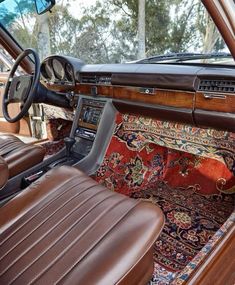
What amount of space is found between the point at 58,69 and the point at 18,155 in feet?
2.65

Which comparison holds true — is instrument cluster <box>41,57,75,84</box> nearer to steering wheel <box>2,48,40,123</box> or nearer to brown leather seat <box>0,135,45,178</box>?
steering wheel <box>2,48,40,123</box>

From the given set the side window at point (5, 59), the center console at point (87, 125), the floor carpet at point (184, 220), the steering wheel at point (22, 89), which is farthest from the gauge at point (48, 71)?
the floor carpet at point (184, 220)

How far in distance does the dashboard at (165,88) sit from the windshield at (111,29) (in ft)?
0.87

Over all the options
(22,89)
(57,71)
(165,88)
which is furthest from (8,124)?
(165,88)

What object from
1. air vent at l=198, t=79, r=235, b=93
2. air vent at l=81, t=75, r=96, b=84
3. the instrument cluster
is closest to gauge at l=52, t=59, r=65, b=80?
the instrument cluster

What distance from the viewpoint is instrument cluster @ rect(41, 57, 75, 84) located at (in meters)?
2.13

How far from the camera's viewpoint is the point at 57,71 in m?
2.29

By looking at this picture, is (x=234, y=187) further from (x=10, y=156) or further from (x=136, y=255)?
(x=10, y=156)

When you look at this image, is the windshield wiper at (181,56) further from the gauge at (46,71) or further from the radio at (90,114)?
the gauge at (46,71)

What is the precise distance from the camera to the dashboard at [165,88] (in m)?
1.30

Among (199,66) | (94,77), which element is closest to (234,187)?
(199,66)

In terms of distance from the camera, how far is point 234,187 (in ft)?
6.23

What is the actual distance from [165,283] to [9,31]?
2351mm

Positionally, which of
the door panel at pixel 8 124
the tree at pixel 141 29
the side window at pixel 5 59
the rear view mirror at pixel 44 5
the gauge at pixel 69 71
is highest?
the rear view mirror at pixel 44 5
